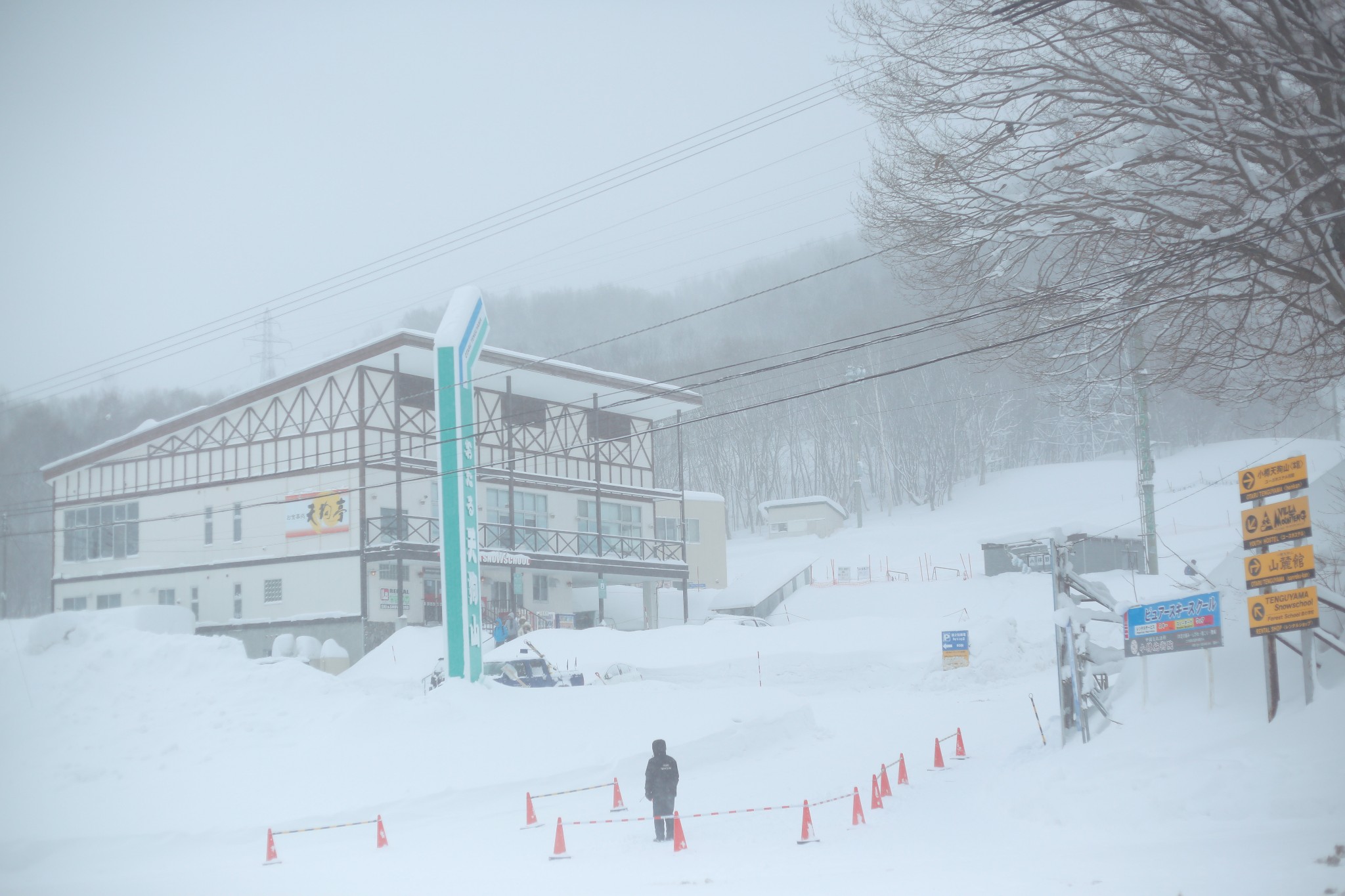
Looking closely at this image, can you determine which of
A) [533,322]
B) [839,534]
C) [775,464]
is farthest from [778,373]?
[533,322]

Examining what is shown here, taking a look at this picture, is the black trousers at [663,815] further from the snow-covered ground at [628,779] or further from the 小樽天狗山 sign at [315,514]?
the 小樽天狗山 sign at [315,514]

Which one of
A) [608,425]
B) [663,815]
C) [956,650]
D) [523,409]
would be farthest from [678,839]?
[608,425]

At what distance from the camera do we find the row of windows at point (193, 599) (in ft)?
119

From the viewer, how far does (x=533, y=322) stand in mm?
117250

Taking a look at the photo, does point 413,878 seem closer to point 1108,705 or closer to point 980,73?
point 1108,705

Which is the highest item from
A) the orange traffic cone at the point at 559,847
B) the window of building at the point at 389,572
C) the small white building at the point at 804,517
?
the small white building at the point at 804,517

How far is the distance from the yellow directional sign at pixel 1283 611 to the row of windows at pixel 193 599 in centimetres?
3122

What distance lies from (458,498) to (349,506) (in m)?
13.8

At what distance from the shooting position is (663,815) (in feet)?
44.1

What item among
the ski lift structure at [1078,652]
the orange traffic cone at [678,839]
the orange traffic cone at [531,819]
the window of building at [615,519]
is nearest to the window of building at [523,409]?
the window of building at [615,519]

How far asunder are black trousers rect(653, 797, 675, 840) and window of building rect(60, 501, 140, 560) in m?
31.7

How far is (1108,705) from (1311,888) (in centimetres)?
656

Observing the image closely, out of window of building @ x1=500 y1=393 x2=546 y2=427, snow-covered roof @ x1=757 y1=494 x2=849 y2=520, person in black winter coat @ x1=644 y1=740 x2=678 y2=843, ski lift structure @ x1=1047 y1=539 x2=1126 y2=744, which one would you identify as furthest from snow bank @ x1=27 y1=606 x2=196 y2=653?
snow-covered roof @ x1=757 y1=494 x2=849 y2=520

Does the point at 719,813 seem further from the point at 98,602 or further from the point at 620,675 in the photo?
the point at 98,602
